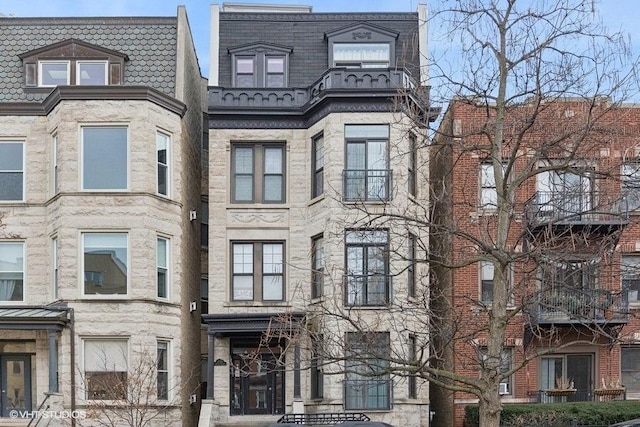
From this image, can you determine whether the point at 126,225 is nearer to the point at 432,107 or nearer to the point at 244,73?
the point at 244,73

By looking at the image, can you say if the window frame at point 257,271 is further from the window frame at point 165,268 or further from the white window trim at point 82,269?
the white window trim at point 82,269

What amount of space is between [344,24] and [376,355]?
15747 mm

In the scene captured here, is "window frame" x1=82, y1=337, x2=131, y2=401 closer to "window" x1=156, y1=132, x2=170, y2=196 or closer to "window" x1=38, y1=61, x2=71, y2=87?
"window" x1=156, y1=132, x2=170, y2=196

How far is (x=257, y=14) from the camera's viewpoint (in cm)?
2403

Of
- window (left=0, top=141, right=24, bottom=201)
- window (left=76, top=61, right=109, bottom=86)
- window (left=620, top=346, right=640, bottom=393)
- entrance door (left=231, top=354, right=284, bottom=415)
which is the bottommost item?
entrance door (left=231, top=354, right=284, bottom=415)

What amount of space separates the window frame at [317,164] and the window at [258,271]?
1.91 m

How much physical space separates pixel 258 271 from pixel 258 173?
285cm

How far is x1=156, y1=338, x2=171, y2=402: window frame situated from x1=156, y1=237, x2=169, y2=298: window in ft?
4.34

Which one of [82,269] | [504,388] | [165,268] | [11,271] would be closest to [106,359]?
[82,269]

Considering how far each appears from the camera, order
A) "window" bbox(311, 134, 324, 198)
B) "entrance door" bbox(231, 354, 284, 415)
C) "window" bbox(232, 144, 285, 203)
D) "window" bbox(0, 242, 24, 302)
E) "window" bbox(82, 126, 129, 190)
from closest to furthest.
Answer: "window" bbox(82, 126, 129, 190), "window" bbox(0, 242, 24, 302), "window" bbox(311, 134, 324, 198), "entrance door" bbox(231, 354, 284, 415), "window" bbox(232, 144, 285, 203)

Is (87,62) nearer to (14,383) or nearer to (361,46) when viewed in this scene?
(361,46)

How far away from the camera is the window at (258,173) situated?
73.5ft

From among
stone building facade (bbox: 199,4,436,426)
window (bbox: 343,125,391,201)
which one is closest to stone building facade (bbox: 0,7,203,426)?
stone building facade (bbox: 199,4,436,426)

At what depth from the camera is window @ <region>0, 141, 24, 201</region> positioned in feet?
71.5
